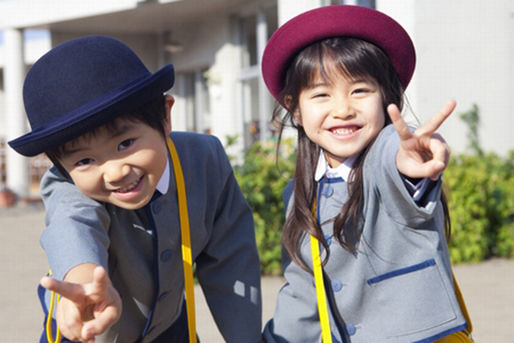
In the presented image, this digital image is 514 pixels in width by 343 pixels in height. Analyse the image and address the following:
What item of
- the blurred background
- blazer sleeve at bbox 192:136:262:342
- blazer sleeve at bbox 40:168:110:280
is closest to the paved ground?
the blurred background

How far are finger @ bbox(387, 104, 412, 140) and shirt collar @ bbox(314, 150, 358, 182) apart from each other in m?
0.49

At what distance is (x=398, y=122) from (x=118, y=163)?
756 millimetres

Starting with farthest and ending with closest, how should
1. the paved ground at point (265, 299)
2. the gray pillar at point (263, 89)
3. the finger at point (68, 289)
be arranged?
the gray pillar at point (263, 89), the paved ground at point (265, 299), the finger at point (68, 289)

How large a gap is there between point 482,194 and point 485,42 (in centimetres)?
219

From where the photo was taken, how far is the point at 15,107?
1201 cm

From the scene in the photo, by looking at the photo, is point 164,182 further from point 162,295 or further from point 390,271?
point 390,271

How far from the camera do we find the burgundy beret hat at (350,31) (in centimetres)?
190

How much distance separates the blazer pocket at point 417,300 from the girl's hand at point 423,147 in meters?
0.39

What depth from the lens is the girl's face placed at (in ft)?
6.08

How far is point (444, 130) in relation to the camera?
6.61 metres

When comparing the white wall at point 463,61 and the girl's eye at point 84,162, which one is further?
the white wall at point 463,61

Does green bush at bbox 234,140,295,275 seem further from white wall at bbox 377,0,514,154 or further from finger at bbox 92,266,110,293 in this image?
finger at bbox 92,266,110,293

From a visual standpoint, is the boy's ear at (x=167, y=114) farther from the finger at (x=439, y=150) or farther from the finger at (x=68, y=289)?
the finger at (x=439, y=150)

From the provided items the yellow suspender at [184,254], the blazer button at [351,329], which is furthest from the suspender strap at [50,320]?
the blazer button at [351,329]
